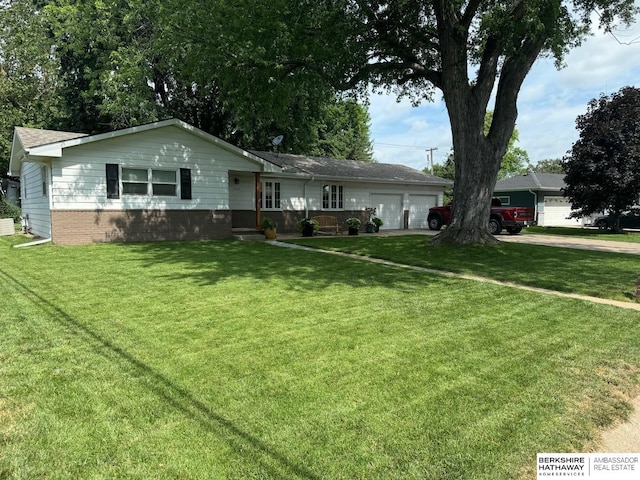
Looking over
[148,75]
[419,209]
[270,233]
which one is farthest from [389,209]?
[148,75]

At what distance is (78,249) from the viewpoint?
12.2 metres

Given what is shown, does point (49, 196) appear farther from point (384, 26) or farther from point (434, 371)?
point (434, 371)

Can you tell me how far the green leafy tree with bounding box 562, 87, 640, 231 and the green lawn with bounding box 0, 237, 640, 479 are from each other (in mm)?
19615

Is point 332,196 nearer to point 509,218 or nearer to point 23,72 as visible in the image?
point 509,218

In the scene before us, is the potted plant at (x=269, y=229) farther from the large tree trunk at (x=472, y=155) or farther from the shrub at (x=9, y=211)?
the shrub at (x=9, y=211)

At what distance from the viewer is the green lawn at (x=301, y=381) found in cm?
255

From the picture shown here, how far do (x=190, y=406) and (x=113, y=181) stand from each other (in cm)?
1287

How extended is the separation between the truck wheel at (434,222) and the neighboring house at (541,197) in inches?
455

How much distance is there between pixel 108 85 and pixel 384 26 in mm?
14957

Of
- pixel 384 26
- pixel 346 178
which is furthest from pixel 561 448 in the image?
pixel 346 178

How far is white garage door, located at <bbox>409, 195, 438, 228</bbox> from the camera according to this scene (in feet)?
79.1

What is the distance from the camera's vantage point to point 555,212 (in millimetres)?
→ 32062

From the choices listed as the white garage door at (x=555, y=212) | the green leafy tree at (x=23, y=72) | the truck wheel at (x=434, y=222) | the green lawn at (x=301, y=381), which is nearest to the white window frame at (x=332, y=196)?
the truck wheel at (x=434, y=222)

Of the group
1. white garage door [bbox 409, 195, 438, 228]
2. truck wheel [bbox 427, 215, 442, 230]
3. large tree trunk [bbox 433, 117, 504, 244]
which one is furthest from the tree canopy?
truck wheel [bbox 427, 215, 442, 230]
